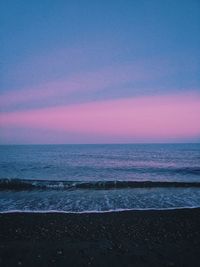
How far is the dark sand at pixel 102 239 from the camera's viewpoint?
6.45m

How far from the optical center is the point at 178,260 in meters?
6.39

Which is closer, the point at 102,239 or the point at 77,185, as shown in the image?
the point at 102,239

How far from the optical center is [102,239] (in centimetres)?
788

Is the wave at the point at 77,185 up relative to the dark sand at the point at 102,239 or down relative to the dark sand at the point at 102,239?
down

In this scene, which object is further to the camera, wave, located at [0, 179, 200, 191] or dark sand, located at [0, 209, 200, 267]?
wave, located at [0, 179, 200, 191]

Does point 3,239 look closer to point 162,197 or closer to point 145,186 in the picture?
point 162,197

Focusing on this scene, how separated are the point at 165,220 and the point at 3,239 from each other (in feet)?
20.6

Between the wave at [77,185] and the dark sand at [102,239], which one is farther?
the wave at [77,185]

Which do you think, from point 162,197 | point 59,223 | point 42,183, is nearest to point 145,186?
point 162,197

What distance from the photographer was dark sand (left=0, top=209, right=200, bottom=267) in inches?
254

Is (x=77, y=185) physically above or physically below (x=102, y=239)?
below

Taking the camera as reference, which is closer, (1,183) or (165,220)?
(165,220)

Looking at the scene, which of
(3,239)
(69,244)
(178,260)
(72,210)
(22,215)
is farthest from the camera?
(72,210)

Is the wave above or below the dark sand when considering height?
below
